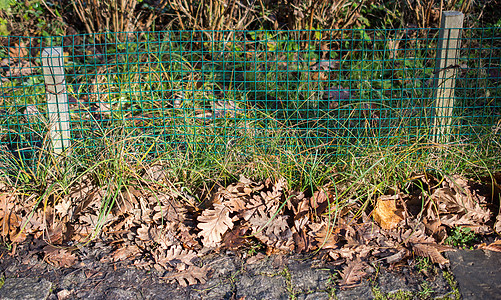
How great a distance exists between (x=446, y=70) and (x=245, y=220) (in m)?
2.01

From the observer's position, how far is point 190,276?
10.1ft

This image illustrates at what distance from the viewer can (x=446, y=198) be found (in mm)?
3564

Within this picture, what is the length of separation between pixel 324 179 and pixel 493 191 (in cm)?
125

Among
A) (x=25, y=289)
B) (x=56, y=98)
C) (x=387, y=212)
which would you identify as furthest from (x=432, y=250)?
(x=56, y=98)

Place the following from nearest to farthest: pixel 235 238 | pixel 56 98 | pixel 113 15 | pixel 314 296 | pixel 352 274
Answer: pixel 314 296 < pixel 352 274 < pixel 235 238 < pixel 56 98 < pixel 113 15

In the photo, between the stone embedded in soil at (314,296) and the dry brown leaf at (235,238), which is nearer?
the stone embedded in soil at (314,296)

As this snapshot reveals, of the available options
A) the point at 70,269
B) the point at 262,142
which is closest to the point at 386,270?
the point at 262,142

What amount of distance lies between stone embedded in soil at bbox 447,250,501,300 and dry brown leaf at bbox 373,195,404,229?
0.41 meters

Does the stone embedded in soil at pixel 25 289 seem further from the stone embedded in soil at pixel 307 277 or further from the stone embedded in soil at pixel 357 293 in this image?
the stone embedded in soil at pixel 357 293

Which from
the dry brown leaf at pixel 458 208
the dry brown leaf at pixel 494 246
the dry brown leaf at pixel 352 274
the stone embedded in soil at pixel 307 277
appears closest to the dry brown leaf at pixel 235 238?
the stone embedded in soil at pixel 307 277

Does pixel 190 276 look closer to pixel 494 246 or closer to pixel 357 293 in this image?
pixel 357 293

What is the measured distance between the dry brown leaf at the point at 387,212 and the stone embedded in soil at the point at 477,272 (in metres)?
0.41

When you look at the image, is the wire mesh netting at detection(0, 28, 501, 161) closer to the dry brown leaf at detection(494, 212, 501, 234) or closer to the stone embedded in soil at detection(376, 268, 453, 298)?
the dry brown leaf at detection(494, 212, 501, 234)

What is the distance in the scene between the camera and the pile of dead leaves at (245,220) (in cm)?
328
